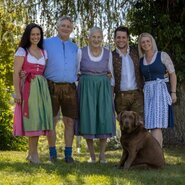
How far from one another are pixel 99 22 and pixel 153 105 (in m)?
2.93

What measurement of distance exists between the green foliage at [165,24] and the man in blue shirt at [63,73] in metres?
2.72

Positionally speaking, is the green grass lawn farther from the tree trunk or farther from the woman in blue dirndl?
the tree trunk

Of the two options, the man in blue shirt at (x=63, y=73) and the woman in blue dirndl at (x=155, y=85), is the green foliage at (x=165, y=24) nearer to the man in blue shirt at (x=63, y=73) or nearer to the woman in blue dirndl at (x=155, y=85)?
the woman in blue dirndl at (x=155, y=85)

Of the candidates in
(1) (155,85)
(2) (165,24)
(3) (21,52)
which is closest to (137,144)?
(1) (155,85)

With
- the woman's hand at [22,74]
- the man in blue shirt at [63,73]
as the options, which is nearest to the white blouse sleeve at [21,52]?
the woman's hand at [22,74]

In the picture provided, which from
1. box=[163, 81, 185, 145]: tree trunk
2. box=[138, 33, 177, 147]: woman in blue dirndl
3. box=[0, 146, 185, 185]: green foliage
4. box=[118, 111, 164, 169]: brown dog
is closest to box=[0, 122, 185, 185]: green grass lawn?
box=[0, 146, 185, 185]: green foliage

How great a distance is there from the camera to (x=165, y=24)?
895cm

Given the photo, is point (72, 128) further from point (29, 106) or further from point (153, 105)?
point (153, 105)

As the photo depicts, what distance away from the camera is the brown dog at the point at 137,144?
6148 millimetres

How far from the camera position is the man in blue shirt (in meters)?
6.54

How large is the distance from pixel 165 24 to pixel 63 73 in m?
3.14

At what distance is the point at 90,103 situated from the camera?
21.9ft

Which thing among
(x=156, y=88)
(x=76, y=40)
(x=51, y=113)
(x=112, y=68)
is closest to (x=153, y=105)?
(x=156, y=88)

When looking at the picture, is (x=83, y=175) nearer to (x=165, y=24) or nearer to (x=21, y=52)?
(x=21, y=52)
